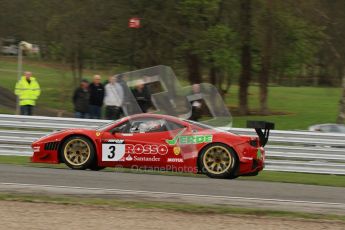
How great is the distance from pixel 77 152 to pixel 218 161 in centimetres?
→ 256

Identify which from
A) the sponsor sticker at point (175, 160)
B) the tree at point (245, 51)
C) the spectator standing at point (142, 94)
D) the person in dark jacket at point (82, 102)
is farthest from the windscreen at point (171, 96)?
the tree at point (245, 51)

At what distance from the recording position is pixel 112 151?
12117mm

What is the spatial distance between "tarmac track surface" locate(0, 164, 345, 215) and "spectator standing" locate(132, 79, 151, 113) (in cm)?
128

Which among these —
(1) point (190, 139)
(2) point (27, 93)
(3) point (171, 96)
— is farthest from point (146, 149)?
(2) point (27, 93)

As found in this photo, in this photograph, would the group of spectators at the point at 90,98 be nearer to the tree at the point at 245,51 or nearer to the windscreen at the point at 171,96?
the windscreen at the point at 171,96

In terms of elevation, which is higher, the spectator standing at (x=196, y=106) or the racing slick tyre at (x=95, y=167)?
the spectator standing at (x=196, y=106)

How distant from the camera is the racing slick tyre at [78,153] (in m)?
12.1

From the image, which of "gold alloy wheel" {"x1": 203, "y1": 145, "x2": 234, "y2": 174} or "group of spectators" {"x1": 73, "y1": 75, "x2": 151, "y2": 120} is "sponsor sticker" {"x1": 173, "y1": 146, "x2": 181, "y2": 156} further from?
"group of spectators" {"x1": 73, "y1": 75, "x2": 151, "y2": 120}

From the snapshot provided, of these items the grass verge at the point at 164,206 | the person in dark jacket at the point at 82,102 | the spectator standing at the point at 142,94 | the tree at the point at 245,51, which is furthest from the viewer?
the tree at the point at 245,51

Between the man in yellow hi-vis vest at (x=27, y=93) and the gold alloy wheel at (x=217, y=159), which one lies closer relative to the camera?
the gold alloy wheel at (x=217, y=159)

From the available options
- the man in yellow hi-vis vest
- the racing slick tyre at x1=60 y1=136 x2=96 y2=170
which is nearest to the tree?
the man in yellow hi-vis vest

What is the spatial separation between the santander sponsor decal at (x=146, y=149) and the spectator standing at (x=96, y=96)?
4.69m

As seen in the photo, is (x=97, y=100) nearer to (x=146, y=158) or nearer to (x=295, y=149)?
(x=146, y=158)

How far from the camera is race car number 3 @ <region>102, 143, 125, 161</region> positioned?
12.1m
